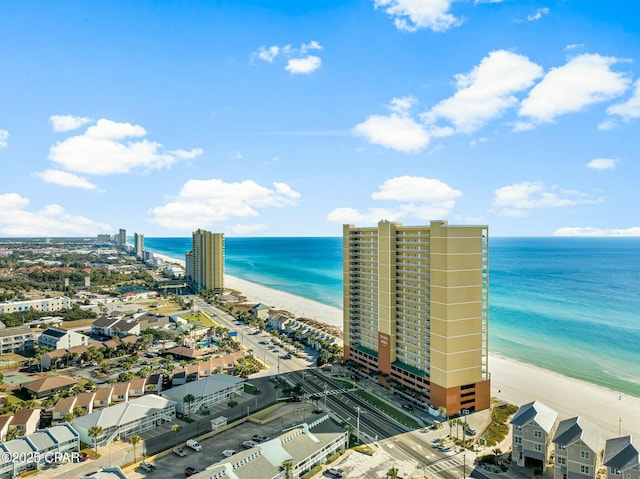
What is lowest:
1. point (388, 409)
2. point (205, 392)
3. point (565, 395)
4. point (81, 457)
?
point (565, 395)

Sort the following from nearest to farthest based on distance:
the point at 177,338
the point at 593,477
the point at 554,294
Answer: the point at 593,477 → the point at 177,338 → the point at 554,294

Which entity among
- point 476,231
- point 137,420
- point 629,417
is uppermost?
point 476,231

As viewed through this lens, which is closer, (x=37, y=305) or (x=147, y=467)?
(x=147, y=467)

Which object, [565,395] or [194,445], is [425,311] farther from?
[194,445]

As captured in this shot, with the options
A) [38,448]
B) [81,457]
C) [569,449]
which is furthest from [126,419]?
[569,449]

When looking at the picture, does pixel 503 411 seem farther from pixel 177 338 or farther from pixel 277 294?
pixel 277 294

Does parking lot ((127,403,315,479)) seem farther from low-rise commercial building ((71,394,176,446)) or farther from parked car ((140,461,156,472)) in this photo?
low-rise commercial building ((71,394,176,446))

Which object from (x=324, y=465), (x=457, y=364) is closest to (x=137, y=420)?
(x=324, y=465)
